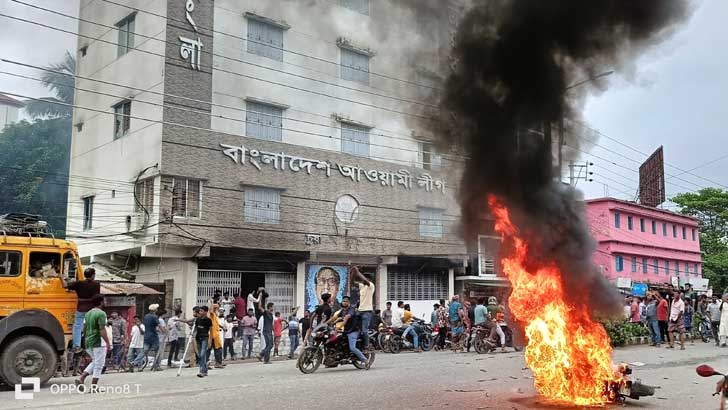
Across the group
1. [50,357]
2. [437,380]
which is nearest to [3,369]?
[50,357]

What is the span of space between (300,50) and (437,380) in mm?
14168

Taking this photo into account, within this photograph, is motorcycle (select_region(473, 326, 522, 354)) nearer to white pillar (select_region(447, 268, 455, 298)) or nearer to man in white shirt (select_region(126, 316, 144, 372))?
man in white shirt (select_region(126, 316, 144, 372))

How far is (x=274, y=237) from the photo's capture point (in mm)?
20844

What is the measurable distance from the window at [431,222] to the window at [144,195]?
1123 cm

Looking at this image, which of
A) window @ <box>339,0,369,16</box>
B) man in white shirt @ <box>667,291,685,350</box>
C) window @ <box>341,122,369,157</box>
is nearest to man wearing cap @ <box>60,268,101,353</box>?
window @ <box>339,0,369,16</box>

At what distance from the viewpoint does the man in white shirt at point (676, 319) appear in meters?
16.1

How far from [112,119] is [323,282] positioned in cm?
957

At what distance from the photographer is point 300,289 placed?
21.6 meters

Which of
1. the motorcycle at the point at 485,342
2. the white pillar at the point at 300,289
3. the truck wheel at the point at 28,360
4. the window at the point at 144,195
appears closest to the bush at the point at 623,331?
the motorcycle at the point at 485,342

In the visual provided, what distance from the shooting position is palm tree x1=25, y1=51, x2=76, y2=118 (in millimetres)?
33156

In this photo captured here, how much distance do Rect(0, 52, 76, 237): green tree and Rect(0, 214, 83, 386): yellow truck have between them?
20877 millimetres

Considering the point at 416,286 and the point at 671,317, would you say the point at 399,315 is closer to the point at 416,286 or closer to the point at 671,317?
the point at 416,286

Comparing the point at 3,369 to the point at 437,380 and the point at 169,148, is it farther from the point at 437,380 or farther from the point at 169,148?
the point at 169,148

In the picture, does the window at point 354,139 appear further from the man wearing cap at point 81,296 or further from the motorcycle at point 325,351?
the man wearing cap at point 81,296
